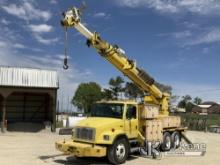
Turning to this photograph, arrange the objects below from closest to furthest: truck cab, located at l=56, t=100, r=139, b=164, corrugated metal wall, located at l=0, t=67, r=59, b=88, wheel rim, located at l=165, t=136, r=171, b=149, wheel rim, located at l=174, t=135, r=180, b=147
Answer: truck cab, located at l=56, t=100, r=139, b=164, wheel rim, located at l=165, t=136, r=171, b=149, wheel rim, located at l=174, t=135, r=180, b=147, corrugated metal wall, located at l=0, t=67, r=59, b=88

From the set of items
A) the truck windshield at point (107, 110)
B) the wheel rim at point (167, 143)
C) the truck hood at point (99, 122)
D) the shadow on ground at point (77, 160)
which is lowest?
the shadow on ground at point (77, 160)

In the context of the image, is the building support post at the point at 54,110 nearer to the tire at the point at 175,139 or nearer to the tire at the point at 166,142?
the tire at the point at 175,139

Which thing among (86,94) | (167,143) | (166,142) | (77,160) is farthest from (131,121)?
(86,94)

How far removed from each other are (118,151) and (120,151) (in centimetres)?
14

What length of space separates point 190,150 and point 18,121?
67.0 ft

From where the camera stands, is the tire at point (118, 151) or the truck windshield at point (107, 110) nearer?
the tire at point (118, 151)

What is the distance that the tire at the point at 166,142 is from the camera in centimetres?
2002

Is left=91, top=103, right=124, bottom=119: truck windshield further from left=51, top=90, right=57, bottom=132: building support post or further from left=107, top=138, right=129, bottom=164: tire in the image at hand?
left=51, top=90, right=57, bottom=132: building support post

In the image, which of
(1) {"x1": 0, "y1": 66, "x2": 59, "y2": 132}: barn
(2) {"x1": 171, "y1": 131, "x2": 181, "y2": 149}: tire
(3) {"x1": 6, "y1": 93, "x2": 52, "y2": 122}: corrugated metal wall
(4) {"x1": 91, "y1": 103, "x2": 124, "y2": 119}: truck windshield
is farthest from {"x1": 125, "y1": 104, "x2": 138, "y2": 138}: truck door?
(3) {"x1": 6, "y1": 93, "x2": 52, "y2": 122}: corrugated metal wall

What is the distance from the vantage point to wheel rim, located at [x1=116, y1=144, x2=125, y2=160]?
1556cm

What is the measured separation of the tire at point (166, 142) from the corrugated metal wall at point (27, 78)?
14.8m

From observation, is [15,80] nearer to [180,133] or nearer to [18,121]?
[18,121]

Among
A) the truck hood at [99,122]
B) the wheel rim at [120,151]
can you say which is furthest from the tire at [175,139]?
the truck hood at [99,122]

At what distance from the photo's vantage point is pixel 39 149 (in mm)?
19828
